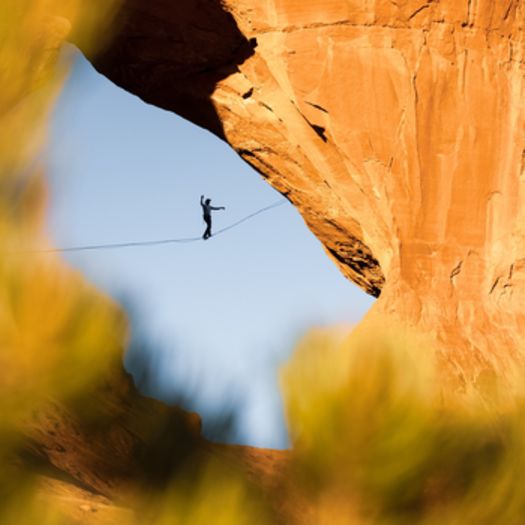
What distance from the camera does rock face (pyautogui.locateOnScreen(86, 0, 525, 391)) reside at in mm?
15094

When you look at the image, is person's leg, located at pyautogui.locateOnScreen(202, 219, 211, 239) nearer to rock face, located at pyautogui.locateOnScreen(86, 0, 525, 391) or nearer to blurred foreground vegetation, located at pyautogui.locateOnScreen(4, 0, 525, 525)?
rock face, located at pyautogui.locateOnScreen(86, 0, 525, 391)

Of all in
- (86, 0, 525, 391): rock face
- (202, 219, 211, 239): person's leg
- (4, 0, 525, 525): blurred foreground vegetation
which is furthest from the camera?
(202, 219, 211, 239): person's leg

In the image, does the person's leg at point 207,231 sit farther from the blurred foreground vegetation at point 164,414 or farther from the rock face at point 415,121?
the blurred foreground vegetation at point 164,414

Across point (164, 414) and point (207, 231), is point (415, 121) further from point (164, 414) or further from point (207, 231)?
point (164, 414)

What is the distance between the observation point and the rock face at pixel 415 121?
15094 mm

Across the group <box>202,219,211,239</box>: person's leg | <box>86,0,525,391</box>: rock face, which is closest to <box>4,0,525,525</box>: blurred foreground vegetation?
<box>86,0,525,391</box>: rock face

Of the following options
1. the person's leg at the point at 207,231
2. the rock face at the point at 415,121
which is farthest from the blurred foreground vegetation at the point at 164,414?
the person's leg at the point at 207,231

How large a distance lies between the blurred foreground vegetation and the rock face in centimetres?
390

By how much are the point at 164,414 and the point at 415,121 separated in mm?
8427

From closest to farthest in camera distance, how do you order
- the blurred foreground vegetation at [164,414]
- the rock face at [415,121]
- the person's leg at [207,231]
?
the blurred foreground vegetation at [164,414], the rock face at [415,121], the person's leg at [207,231]

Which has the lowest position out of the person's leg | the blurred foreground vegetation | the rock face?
the blurred foreground vegetation

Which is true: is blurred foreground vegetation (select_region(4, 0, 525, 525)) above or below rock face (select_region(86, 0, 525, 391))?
below

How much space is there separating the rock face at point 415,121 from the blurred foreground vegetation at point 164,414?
390 centimetres

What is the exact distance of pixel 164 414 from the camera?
26.1 feet
